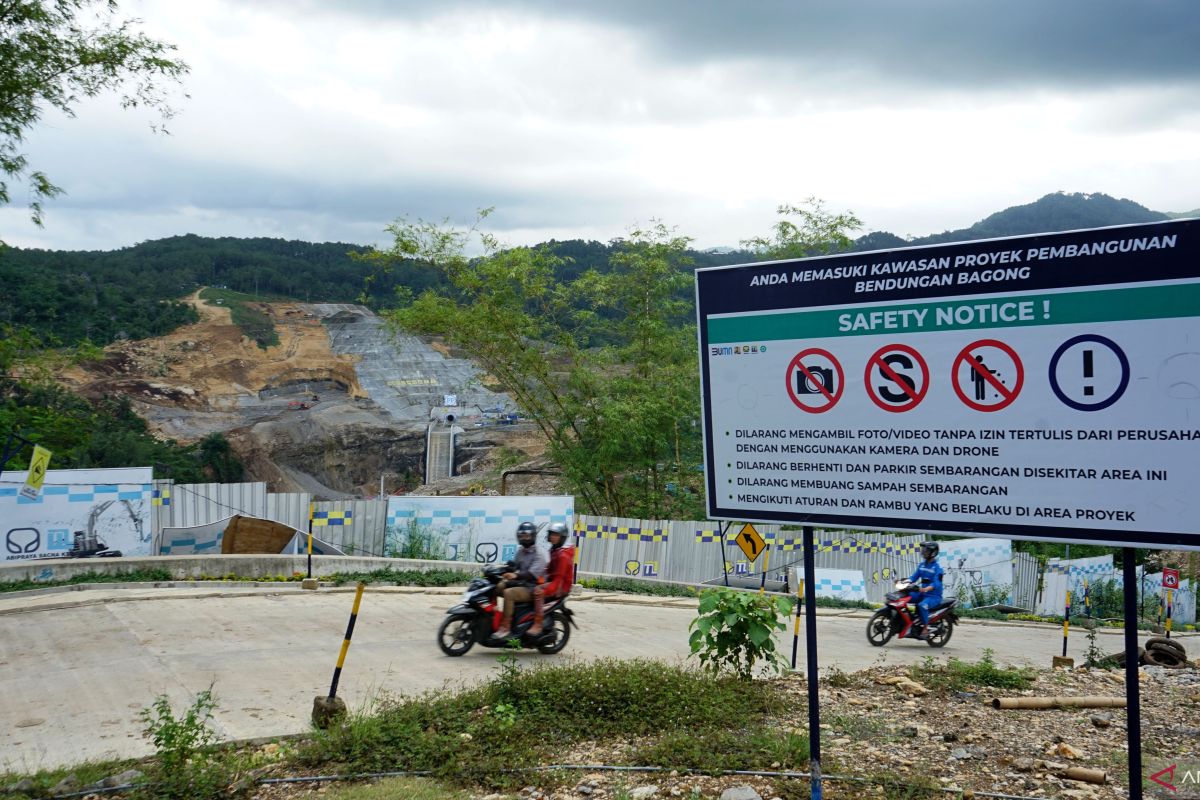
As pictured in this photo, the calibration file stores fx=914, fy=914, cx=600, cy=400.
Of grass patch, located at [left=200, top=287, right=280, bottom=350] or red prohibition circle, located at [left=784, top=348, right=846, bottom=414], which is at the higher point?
grass patch, located at [left=200, top=287, right=280, bottom=350]

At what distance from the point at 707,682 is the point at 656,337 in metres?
21.5

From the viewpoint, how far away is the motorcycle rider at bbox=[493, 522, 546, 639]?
36.3 feet

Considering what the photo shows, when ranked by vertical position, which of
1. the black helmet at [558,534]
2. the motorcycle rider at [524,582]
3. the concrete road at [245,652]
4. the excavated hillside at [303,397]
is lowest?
the concrete road at [245,652]

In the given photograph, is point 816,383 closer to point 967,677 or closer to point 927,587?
point 967,677

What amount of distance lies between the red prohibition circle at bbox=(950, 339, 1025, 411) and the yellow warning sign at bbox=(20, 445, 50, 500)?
1639 centimetres

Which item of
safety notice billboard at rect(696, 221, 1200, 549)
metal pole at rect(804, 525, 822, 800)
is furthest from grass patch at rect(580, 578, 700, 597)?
safety notice billboard at rect(696, 221, 1200, 549)

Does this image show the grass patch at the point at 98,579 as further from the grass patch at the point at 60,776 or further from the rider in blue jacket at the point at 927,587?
the rider in blue jacket at the point at 927,587

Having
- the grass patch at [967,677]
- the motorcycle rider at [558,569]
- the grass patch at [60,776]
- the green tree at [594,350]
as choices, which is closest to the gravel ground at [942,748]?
the grass patch at [967,677]

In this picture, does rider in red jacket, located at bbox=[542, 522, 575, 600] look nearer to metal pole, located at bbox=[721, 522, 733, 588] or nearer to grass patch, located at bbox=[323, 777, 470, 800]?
grass patch, located at bbox=[323, 777, 470, 800]

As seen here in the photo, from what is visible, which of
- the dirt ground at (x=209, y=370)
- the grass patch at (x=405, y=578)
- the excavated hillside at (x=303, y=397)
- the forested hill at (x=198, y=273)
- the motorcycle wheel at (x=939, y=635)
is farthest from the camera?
the forested hill at (x=198, y=273)

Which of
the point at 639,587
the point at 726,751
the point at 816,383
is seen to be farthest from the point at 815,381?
the point at 639,587

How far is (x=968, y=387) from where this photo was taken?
4.46m

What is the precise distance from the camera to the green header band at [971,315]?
3949mm

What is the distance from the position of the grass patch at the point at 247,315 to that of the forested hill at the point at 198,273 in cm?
293
